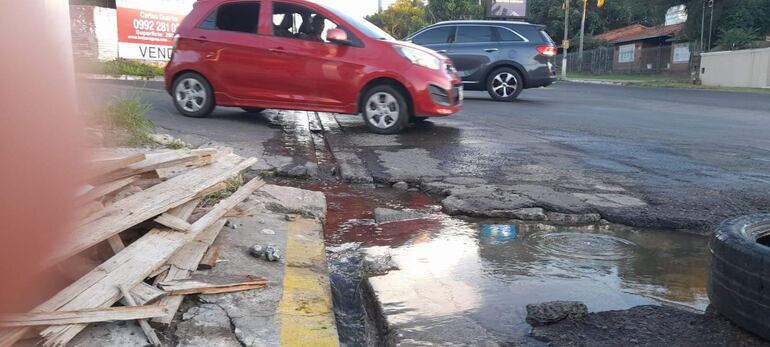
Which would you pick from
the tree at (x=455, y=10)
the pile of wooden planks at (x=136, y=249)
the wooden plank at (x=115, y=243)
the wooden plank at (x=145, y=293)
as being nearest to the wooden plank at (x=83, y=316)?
the pile of wooden planks at (x=136, y=249)

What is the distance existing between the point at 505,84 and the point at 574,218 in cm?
900

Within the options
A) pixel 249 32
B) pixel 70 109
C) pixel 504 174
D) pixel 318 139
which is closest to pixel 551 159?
pixel 504 174

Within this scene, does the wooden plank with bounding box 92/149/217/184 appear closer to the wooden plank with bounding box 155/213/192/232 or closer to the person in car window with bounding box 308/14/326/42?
the wooden plank with bounding box 155/213/192/232

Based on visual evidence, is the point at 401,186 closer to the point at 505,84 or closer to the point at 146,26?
the point at 505,84

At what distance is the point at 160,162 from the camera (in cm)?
383

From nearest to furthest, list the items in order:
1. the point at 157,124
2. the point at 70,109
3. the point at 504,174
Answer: the point at 70,109
the point at 504,174
the point at 157,124

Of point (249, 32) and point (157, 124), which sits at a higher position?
point (249, 32)

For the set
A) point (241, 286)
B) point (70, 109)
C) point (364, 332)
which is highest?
point (70, 109)

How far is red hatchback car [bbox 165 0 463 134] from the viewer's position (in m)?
8.00

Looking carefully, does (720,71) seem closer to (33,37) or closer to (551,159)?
(551,159)

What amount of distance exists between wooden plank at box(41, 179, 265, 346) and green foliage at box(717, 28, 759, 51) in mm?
38765

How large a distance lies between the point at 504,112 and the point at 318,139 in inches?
176

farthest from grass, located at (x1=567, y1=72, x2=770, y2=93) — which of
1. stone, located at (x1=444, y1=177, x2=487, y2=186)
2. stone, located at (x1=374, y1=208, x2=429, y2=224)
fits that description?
stone, located at (x1=374, y1=208, x2=429, y2=224)

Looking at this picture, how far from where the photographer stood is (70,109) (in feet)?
7.34
